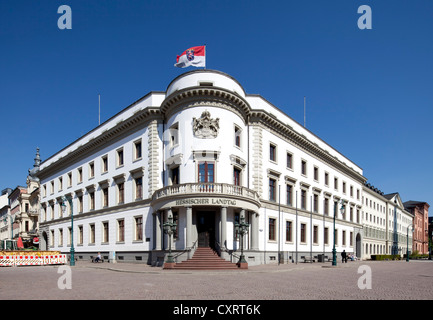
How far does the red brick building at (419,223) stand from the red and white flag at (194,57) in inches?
4153

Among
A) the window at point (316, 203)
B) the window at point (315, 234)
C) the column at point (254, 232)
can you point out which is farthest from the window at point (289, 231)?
the column at point (254, 232)

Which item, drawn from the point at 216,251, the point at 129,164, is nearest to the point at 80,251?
the point at 129,164

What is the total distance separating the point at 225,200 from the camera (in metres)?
28.3

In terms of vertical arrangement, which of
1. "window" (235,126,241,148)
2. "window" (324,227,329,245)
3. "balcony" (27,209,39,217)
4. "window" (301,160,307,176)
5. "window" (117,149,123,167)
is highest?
"window" (235,126,241,148)

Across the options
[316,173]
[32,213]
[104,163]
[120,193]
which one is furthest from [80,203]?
[316,173]

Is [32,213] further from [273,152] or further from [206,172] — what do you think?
[273,152]

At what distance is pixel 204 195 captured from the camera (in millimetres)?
27875

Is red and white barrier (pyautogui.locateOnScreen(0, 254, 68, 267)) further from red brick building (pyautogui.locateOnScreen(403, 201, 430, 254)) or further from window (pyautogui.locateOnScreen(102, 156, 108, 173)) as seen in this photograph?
red brick building (pyautogui.locateOnScreen(403, 201, 430, 254))

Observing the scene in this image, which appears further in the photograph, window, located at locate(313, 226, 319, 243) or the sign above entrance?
window, located at locate(313, 226, 319, 243)

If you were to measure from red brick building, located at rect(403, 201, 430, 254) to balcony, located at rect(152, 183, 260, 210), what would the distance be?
336ft

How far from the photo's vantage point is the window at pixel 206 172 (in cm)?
2967

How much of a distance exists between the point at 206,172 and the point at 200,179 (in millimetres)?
759

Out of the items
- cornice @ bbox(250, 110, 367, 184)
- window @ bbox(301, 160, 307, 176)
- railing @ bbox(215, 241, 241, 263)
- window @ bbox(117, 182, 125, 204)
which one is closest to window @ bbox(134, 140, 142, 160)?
window @ bbox(117, 182, 125, 204)

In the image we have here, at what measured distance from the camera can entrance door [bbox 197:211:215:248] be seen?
29156 mm
